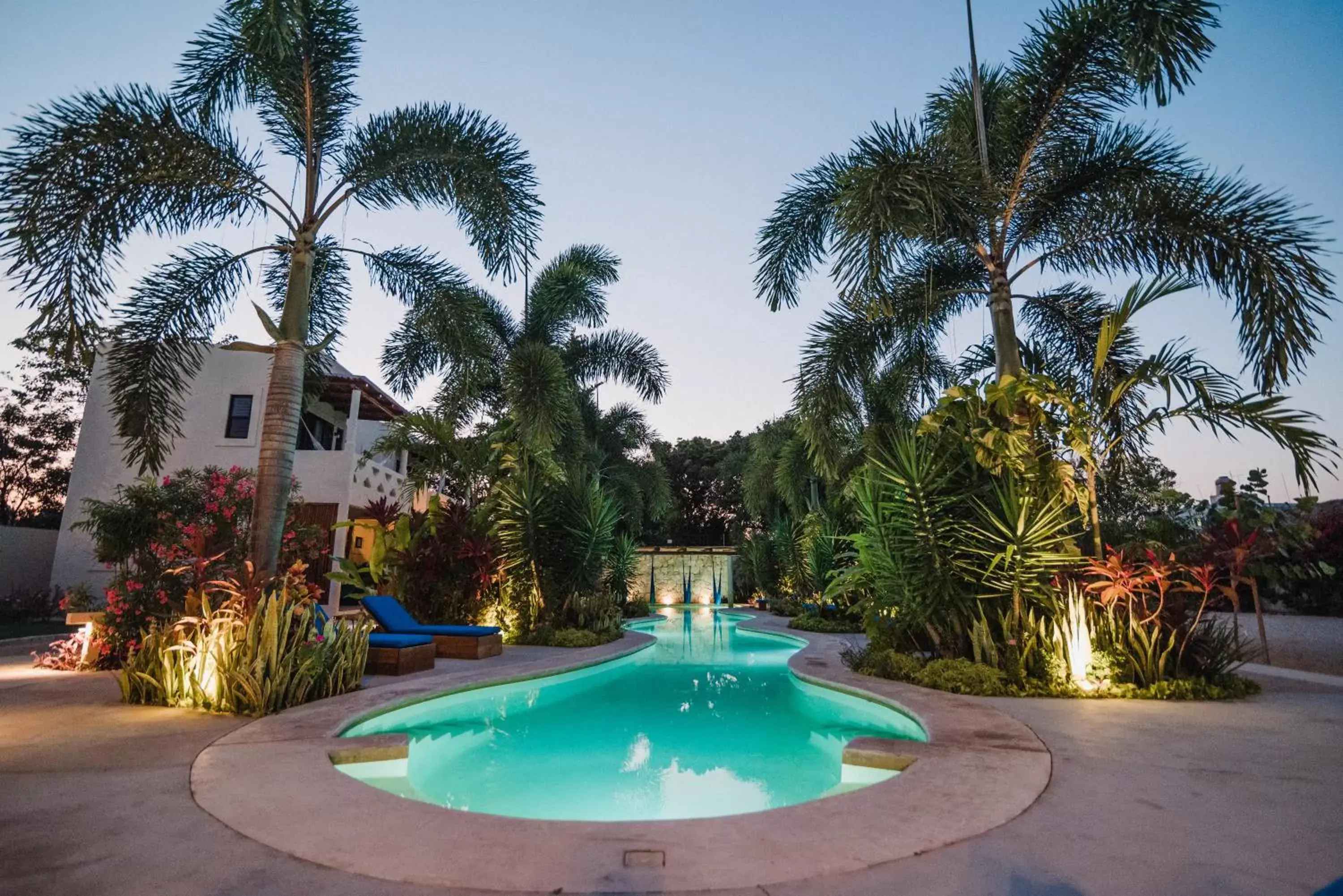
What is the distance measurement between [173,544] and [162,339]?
2.33m

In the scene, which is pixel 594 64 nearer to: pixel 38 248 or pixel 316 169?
pixel 316 169

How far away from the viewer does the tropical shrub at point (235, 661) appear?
5.02m

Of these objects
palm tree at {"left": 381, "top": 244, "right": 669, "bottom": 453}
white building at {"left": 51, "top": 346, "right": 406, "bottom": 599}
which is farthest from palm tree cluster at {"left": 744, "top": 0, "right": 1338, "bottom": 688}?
white building at {"left": 51, "top": 346, "right": 406, "bottom": 599}

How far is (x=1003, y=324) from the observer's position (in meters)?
7.34

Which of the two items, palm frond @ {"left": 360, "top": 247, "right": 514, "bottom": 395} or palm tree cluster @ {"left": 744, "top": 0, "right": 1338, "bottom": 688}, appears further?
palm frond @ {"left": 360, "top": 247, "right": 514, "bottom": 395}

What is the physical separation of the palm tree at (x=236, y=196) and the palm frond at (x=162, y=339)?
0.02 meters

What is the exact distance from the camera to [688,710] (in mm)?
6832

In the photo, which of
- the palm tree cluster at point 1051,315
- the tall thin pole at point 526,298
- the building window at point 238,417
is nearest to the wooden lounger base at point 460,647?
the palm tree cluster at point 1051,315

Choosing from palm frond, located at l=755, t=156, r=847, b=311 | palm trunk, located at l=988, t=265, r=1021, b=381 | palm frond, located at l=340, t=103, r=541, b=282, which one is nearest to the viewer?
palm trunk, located at l=988, t=265, r=1021, b=381

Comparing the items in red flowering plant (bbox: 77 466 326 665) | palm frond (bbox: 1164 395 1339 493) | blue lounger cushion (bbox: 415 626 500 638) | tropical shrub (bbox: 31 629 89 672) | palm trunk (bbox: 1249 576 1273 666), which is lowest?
tropical shrub (bbox: 31 629 89 672)

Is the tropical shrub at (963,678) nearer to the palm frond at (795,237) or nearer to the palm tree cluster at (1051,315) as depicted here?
the palm tree cluster at (1051,315)

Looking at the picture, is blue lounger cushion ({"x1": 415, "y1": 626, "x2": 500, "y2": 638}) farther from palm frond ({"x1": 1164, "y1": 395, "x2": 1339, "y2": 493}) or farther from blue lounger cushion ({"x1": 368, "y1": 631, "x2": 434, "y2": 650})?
palm frond ({"x1": 1164, "y1": 395, "x2": 1339, "y2": 493})

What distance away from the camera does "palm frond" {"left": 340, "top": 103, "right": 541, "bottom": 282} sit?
7652 mm

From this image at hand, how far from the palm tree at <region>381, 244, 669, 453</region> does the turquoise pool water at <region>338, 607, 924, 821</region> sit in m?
4.44
